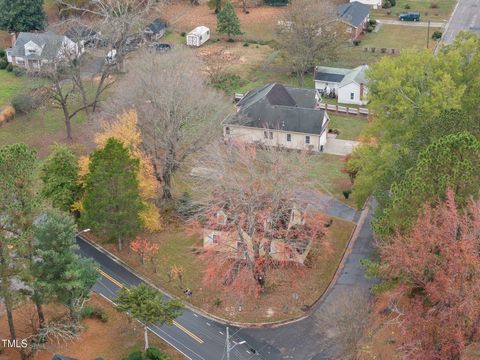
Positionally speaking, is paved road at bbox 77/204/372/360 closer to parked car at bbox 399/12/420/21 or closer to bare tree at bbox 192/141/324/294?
bare tree at bbox 192/141/324/294

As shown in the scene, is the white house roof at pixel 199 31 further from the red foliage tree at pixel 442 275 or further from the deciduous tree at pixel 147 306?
the red foliage tree at pixel 442 275

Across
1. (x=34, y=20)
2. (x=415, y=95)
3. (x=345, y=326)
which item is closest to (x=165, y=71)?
(x=415, y=95)

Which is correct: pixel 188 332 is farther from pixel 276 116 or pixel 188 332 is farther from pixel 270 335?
pixel 276 116

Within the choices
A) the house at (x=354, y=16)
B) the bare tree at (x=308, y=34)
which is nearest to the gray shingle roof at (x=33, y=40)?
the bare tree at (x=308, y=34)

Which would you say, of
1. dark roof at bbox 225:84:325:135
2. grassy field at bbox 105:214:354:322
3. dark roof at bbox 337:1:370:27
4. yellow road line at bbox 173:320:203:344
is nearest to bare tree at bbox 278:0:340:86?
dark roof at bbox 225:84:325:135

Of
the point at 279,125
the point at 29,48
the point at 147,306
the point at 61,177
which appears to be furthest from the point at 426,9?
the point at 147,306

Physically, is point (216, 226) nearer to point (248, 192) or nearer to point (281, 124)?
point (248, 192)

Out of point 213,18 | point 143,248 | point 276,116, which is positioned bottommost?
point 143,248
